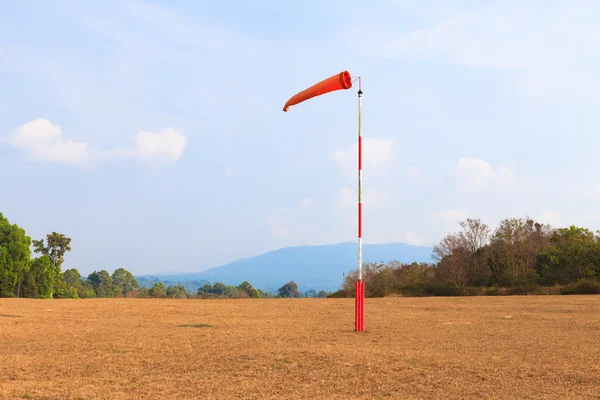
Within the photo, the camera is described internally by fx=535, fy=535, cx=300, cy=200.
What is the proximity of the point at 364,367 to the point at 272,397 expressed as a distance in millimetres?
2475

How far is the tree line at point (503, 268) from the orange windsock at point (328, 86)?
2422 cm

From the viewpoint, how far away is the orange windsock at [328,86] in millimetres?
15422

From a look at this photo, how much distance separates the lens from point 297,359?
32.4 ft

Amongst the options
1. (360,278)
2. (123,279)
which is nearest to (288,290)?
(123,279)

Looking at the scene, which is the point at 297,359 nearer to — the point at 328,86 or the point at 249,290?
the point at 328,86

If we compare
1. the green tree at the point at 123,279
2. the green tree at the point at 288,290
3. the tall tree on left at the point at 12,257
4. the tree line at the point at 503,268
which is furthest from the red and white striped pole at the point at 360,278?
the green tree at the point at 288,290

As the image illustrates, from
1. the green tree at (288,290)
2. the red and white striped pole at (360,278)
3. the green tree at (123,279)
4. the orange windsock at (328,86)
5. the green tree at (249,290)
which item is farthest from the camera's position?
the green tree at (288,290)

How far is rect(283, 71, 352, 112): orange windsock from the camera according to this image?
15422 mm

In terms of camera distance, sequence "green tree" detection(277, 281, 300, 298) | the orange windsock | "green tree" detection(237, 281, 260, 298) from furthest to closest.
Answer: "green tree" detection(277, 281, 300, 298) < "green tree" detection(237, 281, 260, 298) < the orange windsock

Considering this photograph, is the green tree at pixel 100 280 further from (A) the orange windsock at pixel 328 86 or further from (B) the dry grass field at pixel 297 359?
(A) the orange windsock at pixel 328 86

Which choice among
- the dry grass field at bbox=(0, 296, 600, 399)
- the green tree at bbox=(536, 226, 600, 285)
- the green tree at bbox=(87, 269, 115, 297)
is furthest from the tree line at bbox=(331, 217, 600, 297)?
the green tree at bbox=(87, 269, 115, 297)

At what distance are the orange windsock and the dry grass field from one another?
272 inches

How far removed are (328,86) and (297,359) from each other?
8544mm

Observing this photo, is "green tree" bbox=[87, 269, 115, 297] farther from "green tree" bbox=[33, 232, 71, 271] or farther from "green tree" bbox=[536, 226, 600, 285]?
"green tree" bbox=[536, 226, 600, 285]
